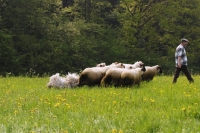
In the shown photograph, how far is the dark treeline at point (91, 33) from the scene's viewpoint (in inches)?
1215

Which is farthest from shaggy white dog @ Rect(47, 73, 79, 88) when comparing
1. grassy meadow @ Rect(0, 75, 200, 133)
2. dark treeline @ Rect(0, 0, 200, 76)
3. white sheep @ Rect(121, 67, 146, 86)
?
dark treeline @ Rect(0, 0, 200, 76)

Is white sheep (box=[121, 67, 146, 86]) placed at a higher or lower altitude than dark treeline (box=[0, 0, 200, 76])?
lower

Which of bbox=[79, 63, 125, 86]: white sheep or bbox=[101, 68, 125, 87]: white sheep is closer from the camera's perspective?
bbox=[101, 68, 125, 87]: white sheep

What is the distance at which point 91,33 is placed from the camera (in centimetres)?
3650

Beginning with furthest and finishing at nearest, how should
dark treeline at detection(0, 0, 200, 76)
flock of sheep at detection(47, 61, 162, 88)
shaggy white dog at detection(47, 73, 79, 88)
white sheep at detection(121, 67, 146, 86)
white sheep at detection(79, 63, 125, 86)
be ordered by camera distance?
dark treeline at detection(0, 0, 200, 76) → white sheep at detection(79, 63, 125, 86) → shaggy white dog at detection(47, 73, 79, 88) → flock of sheep at detection(47, 61, 162, 88) → white sheep at detection(121, 67, 146, 86)

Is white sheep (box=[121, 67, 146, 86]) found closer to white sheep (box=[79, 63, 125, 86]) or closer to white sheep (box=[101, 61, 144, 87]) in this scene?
white sheep (box=[101, 61, 144, 87])

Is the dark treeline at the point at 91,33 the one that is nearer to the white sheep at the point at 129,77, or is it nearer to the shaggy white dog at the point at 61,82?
the shaggy white dog at the point at 61,82

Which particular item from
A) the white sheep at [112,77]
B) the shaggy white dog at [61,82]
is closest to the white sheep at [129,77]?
the white sheep at [112,77]

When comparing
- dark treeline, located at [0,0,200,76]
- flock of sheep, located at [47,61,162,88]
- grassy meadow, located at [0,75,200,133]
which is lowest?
grassy meadow, located at [0,75,200,133]

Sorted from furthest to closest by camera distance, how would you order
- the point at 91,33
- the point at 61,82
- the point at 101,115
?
the point at 91,33
the point at 61,82
the point at 101,115

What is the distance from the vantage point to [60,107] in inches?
319

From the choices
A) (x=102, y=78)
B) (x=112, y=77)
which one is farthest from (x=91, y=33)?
(x=112, y=77)

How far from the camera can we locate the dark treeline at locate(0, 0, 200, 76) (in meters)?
30.9

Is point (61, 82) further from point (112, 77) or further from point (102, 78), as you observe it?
point (112, 77)
